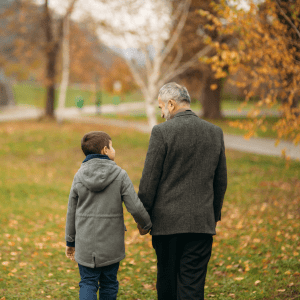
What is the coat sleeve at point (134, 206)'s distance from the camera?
9.13 ft

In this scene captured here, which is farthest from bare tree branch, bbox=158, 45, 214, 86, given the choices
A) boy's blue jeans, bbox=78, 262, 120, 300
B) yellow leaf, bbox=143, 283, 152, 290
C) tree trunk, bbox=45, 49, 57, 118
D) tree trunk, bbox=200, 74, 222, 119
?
tree trunk, bbox=200, 74, 222, 119

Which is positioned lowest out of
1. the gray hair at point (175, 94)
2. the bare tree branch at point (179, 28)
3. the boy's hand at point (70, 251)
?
the boy's hand at point (70, 251)

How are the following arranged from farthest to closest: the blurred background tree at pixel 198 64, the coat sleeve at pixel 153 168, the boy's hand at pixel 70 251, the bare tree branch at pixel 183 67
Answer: the bare tree branch at pixel 183 67
the blurred background tree at pixel 198 64
the boy's hand at pixel 70 251
the coat sleeve at pixel 153 168

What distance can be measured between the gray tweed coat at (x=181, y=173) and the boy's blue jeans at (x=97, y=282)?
1.81 feet

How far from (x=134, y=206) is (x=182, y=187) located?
378 millimetres

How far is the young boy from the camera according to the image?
2820 mm

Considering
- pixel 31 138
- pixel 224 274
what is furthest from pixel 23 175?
pixel 224 274

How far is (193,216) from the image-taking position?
2754mm

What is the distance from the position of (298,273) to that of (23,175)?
8181 millimetres

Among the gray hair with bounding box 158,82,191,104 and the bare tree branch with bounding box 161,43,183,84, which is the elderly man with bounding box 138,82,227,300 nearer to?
the gray hair with bounding box 158,82,191,104

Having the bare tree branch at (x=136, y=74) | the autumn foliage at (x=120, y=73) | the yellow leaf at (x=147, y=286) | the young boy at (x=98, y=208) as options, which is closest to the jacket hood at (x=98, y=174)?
the young boy at (x=98, y=208)

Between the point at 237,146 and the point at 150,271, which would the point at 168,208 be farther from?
the point at 237,146

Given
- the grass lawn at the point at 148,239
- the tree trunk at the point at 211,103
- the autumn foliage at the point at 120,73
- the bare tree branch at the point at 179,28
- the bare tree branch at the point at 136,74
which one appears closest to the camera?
the grass lawn at the point at 148,239

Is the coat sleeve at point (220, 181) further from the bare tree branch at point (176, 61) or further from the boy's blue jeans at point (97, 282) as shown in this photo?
the bare tree branch at point (176, 61)
